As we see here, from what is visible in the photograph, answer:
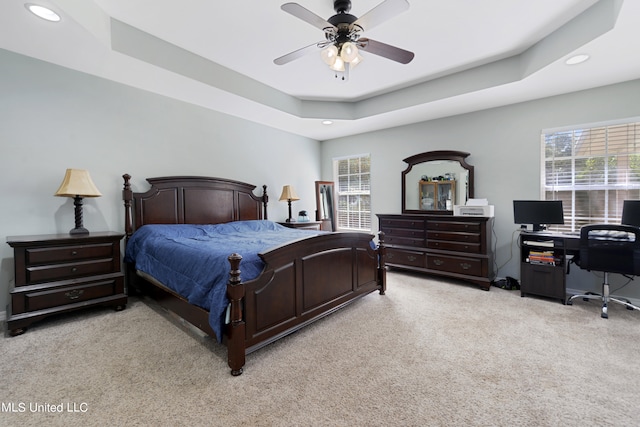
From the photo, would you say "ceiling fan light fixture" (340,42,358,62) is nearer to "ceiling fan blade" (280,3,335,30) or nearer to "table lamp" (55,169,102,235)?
"ceiling fan blade" (280,3,335,30)

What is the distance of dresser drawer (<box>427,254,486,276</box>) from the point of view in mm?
3713

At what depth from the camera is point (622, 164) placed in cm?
323

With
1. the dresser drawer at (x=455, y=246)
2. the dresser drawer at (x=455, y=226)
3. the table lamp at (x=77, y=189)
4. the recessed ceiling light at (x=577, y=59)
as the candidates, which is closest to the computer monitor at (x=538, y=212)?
the dresser drawer at (x=455, y=226)

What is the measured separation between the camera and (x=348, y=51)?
84.6 inches

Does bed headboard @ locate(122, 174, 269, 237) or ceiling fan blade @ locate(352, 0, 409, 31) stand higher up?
ceiling fan blade @ locate(352, 0, 409, 31)

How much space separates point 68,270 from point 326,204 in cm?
408

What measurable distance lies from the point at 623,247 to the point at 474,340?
1.85 meters

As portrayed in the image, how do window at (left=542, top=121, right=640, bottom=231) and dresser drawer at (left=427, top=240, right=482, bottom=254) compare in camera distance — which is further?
dresser drawer at (left=427, top=240, right=482, bottom=254)

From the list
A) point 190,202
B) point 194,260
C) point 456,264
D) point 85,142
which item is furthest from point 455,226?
point 85,142

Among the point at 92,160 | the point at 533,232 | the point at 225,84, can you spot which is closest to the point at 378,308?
the point at 533,232

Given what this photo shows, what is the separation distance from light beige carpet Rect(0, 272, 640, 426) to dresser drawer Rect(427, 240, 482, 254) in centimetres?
105

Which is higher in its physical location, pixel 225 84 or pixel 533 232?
pixel 225 84

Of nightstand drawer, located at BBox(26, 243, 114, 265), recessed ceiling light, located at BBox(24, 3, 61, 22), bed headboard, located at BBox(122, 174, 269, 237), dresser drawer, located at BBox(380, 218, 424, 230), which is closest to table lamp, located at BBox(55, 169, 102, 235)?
nightstand drawer, located at BBox(26, 243, 114, 265)

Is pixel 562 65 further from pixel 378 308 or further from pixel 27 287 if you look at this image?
pixel 27 287
